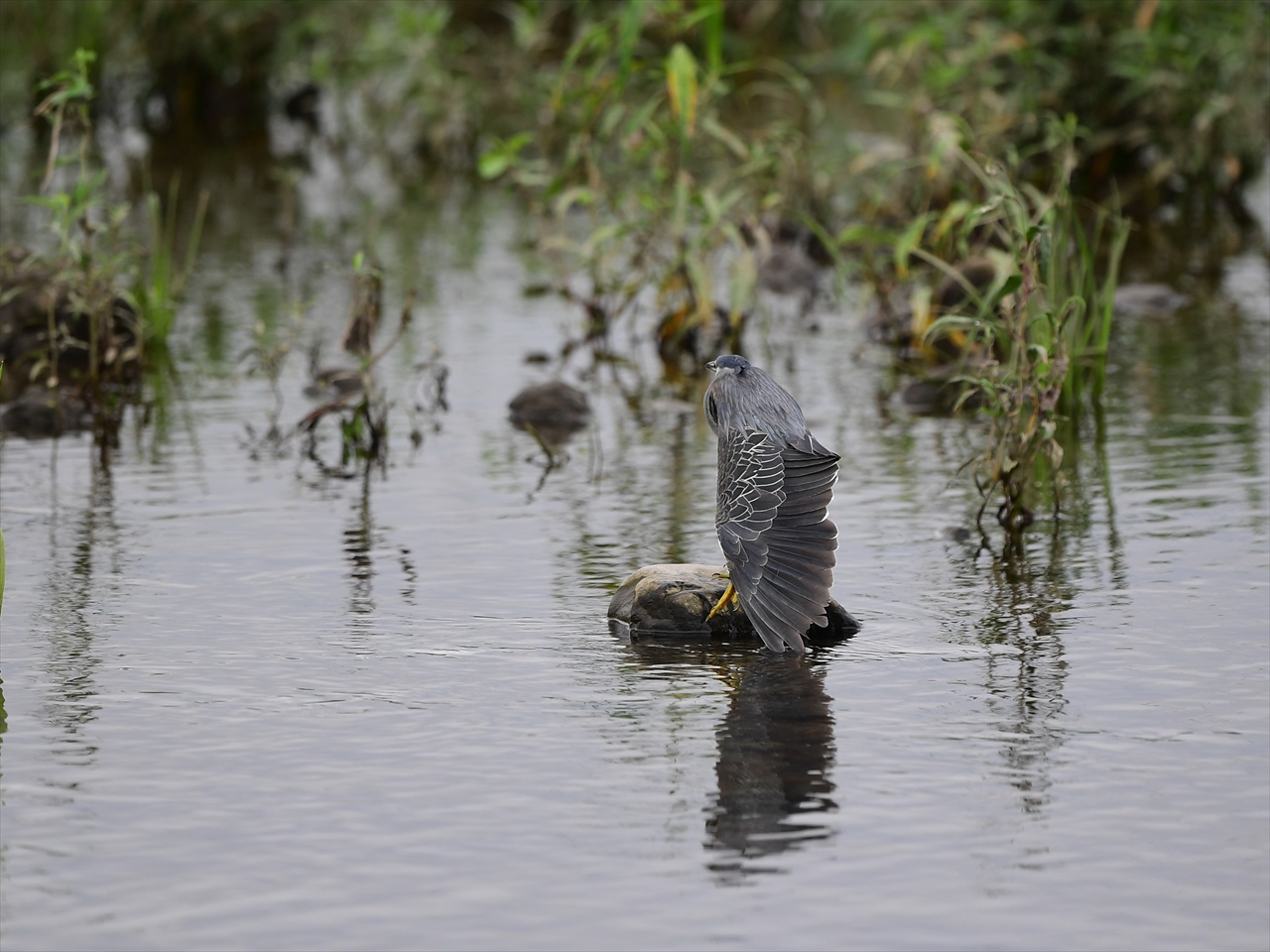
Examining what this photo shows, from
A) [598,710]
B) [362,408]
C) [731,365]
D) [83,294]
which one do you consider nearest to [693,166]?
[83,294]

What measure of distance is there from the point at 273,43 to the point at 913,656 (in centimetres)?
1803

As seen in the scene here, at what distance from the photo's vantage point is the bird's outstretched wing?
19.4 ft

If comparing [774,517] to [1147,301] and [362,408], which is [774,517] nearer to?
[362,408]

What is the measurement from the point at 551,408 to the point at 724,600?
3836 mm

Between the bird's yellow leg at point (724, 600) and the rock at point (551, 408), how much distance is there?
365 cm

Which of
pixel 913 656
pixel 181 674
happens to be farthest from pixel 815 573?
pixel 181 674

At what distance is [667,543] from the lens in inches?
293

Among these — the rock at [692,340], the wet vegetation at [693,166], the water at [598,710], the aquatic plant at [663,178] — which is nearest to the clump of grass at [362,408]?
the wet vegetation at [693,166]

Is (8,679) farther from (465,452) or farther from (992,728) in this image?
(465,452)

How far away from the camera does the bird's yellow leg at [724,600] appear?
240 inches

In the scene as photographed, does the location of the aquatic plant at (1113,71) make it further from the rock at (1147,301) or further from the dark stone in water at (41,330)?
the dark stone in water at (41,330)

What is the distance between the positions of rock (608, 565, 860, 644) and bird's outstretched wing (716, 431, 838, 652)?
268mm

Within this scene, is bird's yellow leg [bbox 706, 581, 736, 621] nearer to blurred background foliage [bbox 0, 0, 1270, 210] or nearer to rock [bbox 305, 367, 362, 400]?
blurred background foliage [bbox 0, 0, 1270, 210]

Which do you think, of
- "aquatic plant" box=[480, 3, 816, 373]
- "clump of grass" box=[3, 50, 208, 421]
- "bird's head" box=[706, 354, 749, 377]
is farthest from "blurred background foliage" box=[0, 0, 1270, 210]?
"bird's head" box=[706, 354, 749, 377]
